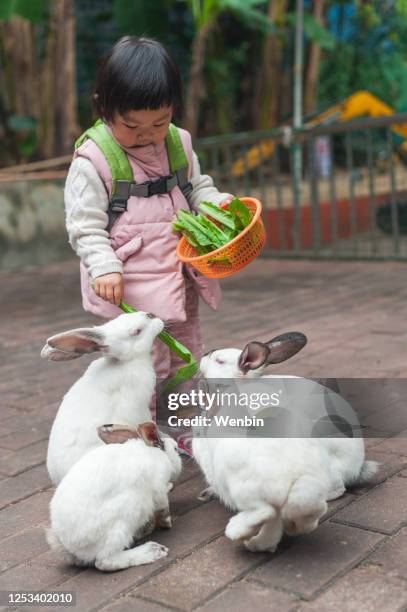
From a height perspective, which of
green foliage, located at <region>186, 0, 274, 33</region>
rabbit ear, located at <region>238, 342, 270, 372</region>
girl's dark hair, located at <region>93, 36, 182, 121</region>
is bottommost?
rabbit ear, located at <region>238, 342, 270, 372</region>

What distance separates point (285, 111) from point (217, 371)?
9.54 m

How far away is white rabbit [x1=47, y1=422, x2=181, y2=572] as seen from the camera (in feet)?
7.14

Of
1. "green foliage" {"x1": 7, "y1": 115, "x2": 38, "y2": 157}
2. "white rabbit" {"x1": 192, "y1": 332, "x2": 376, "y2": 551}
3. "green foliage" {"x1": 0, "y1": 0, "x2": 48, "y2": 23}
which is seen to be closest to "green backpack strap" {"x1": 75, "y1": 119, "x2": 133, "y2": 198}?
"white rabbit" {"x1": 192, "y1": 332, "x2": 376, "y2": 551}

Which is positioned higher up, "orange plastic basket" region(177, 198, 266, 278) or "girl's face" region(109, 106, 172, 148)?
"girl's face" region(109, 106, 172, 148)

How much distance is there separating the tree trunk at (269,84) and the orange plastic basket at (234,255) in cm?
823

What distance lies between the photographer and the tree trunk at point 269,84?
34.7 ft

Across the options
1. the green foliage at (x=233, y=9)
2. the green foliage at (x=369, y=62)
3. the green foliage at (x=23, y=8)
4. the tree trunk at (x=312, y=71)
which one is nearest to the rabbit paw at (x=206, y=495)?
the green foliage at (x=23, y=8)

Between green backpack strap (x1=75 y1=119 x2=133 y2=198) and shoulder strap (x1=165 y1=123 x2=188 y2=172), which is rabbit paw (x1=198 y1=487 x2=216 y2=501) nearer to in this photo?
green backpack strap (x1=75 y1=119 x2=133 y2=198)

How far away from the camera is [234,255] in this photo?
8.75 ft

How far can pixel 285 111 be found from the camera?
11453 mm

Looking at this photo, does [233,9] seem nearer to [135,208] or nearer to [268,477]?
[135,208]

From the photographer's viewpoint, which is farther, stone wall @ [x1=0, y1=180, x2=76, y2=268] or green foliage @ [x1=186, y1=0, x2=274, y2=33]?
stone wall @ [x1=0, y1=180, x2=76, y2=268]

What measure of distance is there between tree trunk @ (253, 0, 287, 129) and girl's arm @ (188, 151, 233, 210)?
25.0 ft

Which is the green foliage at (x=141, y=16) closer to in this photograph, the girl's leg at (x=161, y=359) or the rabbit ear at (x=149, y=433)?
the girl's leg at (x=161, y=359)
